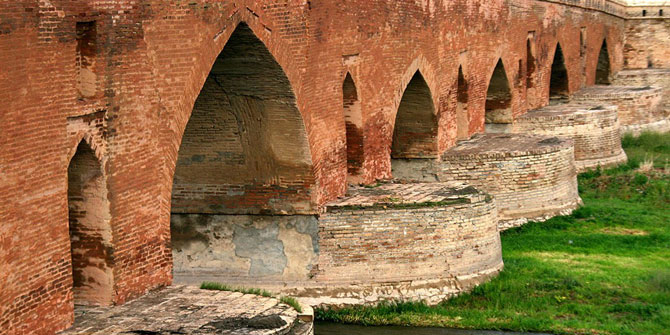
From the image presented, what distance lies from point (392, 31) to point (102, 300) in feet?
19.7

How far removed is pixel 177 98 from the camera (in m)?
9.27

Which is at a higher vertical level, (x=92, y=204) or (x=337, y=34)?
(x=337, y=34)

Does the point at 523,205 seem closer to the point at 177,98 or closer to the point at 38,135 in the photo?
the point at 177,98

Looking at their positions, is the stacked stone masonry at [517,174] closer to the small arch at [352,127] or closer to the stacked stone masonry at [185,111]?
the stacked stone masonry at [185,111]

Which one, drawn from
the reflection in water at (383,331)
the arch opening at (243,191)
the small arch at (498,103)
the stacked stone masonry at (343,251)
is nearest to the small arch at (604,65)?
the small arch at (498,103)

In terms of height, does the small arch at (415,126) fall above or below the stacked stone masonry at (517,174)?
above

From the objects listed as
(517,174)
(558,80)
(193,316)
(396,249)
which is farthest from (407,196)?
(558,80)

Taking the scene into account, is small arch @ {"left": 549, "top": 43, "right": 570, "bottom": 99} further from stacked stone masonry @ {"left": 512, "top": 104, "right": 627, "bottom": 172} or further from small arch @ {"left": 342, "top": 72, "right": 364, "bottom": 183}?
small arch @ {"left": 342, "top": 72, "right": 364, "bottom": 183}

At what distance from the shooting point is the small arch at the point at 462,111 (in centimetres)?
1669

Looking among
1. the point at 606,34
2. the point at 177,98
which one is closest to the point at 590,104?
the point at 606,34

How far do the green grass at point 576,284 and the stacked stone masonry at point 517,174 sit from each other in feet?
0.83

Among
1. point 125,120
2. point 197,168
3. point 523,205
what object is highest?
point 125,120

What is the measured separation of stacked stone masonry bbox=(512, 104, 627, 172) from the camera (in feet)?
62.2

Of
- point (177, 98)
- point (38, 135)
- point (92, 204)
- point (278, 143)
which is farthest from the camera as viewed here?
point (278, 143)
